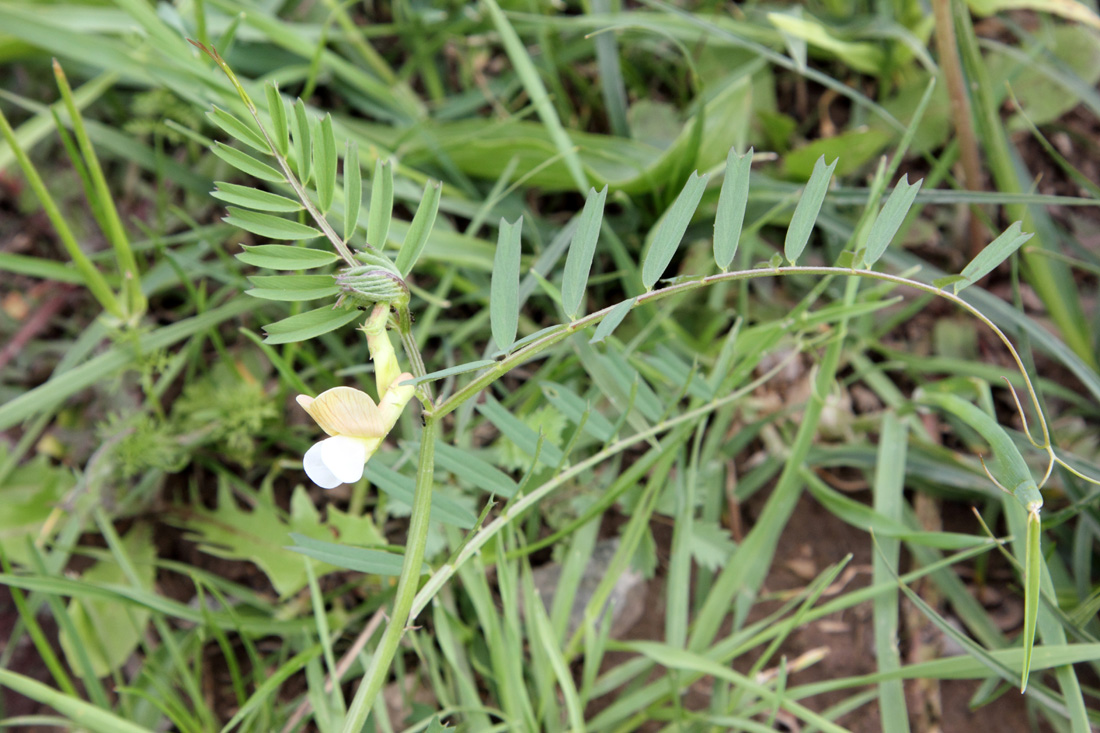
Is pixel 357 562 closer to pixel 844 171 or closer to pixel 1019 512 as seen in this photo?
pixel 1019 512

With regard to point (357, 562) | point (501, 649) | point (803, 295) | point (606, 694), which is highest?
point (357, 562)

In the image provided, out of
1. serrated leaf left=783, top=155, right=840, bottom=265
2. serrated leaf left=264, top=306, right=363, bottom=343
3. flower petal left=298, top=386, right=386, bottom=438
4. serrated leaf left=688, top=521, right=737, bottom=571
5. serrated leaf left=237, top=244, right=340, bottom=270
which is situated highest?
serrated leaf left=237, top=244, right=340, bottom=270

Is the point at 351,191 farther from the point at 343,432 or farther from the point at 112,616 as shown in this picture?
the point at 112,616

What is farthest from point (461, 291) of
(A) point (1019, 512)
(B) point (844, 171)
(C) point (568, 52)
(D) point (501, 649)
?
(A) point (1019, 512)

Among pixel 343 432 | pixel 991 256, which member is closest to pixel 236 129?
pixel 343 432

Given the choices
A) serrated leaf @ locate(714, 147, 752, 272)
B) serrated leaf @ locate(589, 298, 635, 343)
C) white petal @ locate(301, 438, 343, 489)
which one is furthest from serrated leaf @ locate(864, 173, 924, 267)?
white petal @ locate(301, 438, 343, 489)

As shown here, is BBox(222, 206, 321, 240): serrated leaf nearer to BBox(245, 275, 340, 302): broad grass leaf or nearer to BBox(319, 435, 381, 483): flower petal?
BBox(245, 275, 340, 302): broad grass leaf
